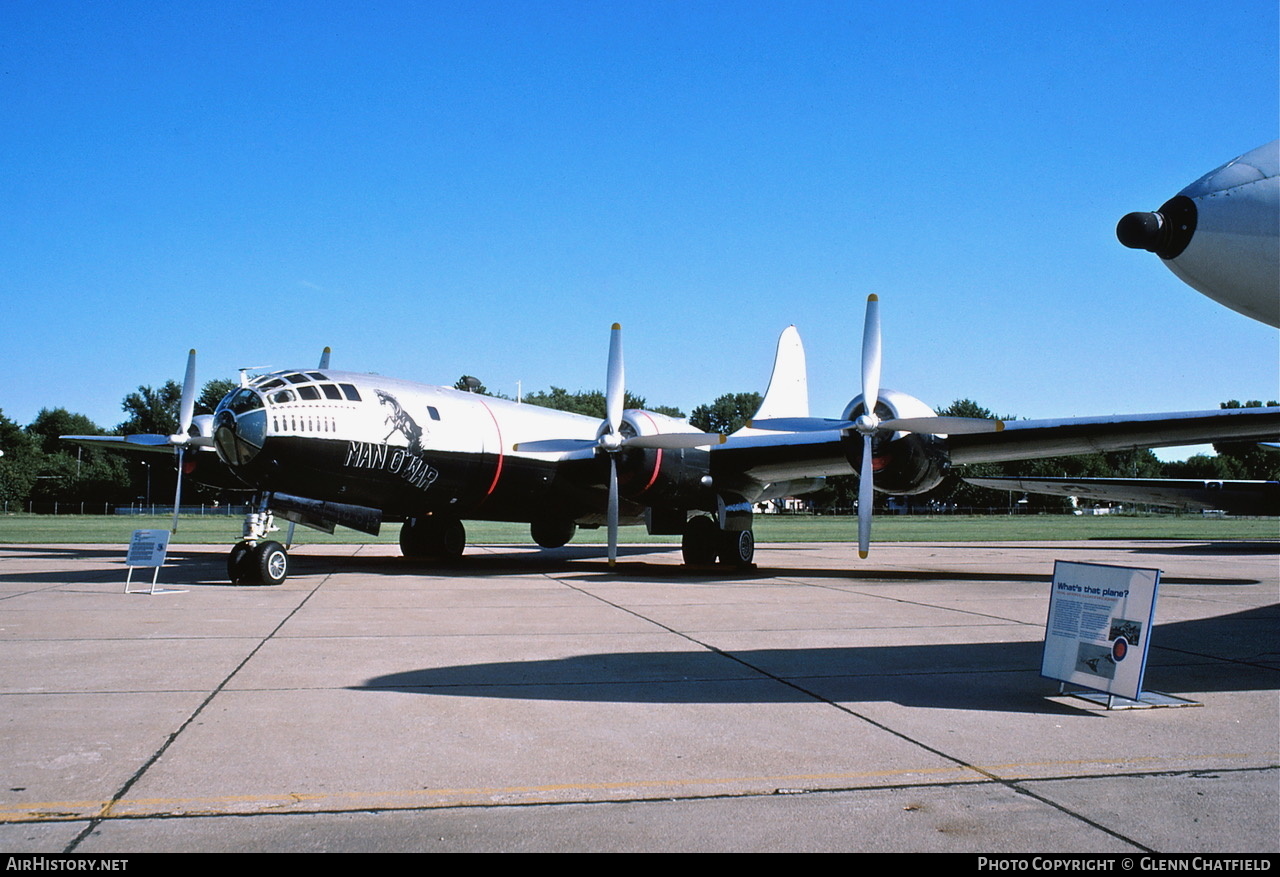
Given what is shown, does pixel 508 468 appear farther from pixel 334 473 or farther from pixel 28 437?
pixel 28 437

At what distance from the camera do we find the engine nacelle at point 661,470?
20.1 metres

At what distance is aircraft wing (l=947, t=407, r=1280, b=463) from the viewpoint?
52.9 ft

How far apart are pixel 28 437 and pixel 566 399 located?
62545 mm

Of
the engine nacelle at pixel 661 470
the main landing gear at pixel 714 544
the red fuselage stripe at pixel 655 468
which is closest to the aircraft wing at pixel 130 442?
the engine nacelle at pixel 661 470

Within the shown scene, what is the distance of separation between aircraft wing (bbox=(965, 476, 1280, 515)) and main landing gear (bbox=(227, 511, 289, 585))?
1153 inches

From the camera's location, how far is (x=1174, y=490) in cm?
3812

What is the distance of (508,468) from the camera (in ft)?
66.8

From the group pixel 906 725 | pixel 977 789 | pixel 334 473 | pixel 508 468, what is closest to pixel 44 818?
pixel 977 789

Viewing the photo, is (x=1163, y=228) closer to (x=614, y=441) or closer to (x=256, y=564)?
(x=256, y=564)

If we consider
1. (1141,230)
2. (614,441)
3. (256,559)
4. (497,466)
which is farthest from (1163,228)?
(497,466)

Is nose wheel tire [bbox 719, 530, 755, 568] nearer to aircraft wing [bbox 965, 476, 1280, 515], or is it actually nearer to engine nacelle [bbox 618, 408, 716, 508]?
engine nacelle [bbox 618, 408, 716, 508]

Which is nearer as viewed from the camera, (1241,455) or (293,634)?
(293,634)

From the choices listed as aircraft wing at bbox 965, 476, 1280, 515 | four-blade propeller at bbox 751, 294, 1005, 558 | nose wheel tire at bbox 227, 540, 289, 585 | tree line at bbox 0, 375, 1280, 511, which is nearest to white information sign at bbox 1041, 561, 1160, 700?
four-blade propeller at bbox 751, 294, 1005, 558
